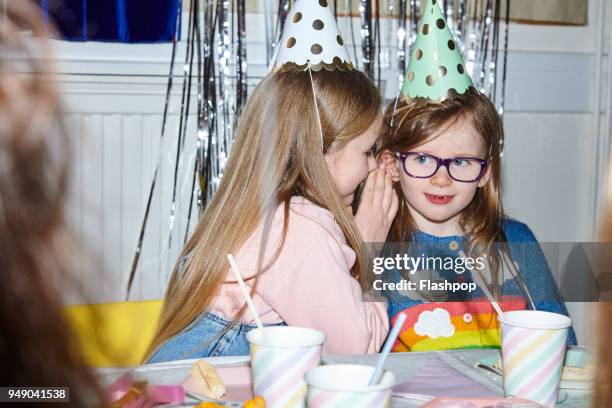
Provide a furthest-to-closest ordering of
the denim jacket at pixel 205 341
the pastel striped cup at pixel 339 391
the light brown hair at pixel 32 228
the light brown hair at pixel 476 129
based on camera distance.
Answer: the light brown hair at pixel 476 129 → the denim jacket at pixel 205 341 → the pastel striped cup at pixel 339 391 → the light brown hair at pixel 32 228

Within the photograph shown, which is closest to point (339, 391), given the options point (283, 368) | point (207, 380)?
point (283, 368)

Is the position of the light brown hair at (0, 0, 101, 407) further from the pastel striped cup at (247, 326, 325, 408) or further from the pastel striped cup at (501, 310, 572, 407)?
the pastel striped cup at (501, 310, 572, 407)

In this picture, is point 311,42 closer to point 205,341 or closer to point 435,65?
point 435,65

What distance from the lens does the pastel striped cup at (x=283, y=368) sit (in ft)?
2.52

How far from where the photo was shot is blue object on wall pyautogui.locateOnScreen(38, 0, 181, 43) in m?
2.00

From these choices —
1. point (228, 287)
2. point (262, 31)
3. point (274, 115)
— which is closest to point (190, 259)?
point (228, 287)

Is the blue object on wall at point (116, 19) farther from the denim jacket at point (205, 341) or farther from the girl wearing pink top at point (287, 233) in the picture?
the denim jacket at point (205, 341)

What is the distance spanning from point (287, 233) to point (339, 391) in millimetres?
585

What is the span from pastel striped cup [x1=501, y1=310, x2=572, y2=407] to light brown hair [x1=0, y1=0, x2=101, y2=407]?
588mm

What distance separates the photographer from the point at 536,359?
843 mm

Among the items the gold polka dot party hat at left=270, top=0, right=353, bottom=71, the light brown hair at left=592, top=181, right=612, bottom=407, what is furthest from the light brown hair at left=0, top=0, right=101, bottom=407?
the gold polka dot party hat at left=270, top=0, right=353, bottom=71

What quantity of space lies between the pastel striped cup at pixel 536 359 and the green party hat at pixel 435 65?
0.85 meters

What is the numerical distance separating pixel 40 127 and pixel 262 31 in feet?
6.05

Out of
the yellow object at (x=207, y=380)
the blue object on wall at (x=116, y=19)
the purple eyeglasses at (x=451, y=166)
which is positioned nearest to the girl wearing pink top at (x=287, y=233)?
the purple eyeglasses at (x=451, y=166)
